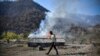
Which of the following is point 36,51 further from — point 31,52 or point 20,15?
point 20,15

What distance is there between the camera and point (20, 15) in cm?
663

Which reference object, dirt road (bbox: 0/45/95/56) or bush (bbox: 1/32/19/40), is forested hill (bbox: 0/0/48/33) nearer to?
bush (bbox: 1/32/19/40)

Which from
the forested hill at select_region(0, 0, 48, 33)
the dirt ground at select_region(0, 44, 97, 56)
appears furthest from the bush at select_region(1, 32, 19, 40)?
the dirt ground at select_region(0, 44, 97, 56)

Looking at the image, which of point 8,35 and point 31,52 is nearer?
point 31,52

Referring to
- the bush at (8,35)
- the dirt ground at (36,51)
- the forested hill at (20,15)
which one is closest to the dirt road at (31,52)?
the dirt ground at (36,51)

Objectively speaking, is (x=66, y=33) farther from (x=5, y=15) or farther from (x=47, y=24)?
(x=5, y=15)

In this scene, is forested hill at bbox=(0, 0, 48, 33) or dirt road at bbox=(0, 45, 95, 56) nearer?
dirt road at bbox=(0, 45, 95, 56)

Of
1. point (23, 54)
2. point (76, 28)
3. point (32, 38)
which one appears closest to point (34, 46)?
point (32, 38)

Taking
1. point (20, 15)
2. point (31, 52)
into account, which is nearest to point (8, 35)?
point (20, 15)

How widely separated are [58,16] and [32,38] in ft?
3.24

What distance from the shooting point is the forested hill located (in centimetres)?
631

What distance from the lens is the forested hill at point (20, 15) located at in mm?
6306

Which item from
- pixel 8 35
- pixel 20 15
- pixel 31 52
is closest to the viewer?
pixel 31 52

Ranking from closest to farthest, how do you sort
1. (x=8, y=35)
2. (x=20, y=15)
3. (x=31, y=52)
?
(x=31, y=52) → (x=8, y=35) → (x=20, y=15)
